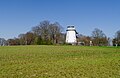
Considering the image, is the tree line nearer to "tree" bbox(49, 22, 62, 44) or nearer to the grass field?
"tree" bbox(49, 22, 62, 44)

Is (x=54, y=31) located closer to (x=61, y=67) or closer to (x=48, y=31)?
(x=48, y=31)

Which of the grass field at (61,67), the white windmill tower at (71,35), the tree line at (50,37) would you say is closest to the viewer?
the grass field at (61,67)

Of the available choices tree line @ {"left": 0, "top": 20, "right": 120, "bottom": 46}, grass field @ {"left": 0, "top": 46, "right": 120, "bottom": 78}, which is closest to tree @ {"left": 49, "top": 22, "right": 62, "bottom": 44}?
tree line @ {"left": 0, "top": 20, "right": 120, "bottom": 46}

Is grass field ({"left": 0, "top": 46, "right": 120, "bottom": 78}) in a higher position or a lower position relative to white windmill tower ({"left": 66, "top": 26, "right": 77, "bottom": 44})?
lower

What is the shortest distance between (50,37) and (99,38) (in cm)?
2616

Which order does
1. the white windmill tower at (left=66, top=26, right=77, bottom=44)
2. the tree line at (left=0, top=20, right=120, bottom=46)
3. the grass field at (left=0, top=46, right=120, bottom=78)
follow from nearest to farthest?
1. the grass field at (left=0, top=46, right=120, bottom=78)
2. the tree line at (left=0, top=20, right=120, bottom=46)
3. the white windmill tower at (left=66, top=26, right=77, bottom=44)

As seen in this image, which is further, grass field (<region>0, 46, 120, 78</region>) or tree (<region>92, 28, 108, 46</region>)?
tree (<region>92, 28, 108, 46</region>)

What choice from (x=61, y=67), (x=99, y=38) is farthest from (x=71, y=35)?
(x=61, y=67)

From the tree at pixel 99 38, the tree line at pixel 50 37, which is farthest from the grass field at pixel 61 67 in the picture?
the tree at pixel 99 38

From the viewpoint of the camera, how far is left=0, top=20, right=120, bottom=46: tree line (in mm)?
110812

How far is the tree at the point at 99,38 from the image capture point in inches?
4776

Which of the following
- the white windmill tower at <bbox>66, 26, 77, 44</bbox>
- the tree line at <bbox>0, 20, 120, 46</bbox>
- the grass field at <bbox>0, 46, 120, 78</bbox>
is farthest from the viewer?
the white windmill tower at <bbox>66, 26, 77, 44</bbox>

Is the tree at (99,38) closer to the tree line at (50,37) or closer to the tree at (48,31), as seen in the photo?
the tree line at (50,37)

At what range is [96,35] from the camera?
12575cm
